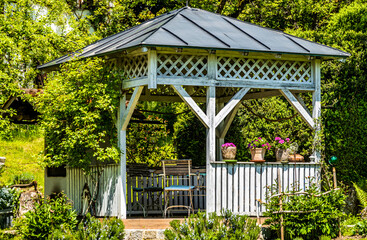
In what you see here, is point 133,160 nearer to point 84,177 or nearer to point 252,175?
point 84,177

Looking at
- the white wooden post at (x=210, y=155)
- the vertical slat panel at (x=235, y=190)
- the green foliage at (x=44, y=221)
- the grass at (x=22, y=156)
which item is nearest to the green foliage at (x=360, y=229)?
the vertical slat panel at (x=235, y=190)

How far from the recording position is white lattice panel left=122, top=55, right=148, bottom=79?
405 inches

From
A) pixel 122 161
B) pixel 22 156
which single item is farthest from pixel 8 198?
pixel 22 156

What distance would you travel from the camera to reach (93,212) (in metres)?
11.3

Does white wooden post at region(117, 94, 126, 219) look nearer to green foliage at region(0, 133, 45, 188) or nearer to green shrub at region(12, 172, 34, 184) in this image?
green shrub at region(12, 172, 34, 184)

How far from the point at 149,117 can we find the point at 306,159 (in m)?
4.84

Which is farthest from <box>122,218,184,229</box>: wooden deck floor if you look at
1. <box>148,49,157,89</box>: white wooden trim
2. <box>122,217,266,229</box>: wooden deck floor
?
<box>148,49,157,89</box>: white wooden trim

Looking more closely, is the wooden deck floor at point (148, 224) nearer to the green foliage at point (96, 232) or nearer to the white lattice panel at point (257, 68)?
the green foliage at point (96, 232)

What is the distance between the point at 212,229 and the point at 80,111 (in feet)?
11.9

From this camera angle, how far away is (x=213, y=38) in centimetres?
1034

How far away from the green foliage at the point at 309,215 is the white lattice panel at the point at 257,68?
237cm

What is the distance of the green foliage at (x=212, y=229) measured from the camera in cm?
823

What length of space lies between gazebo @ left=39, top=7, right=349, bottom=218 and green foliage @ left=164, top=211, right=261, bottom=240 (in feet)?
4.62

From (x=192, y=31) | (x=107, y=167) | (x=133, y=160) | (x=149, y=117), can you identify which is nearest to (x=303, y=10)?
(x=149, y=117)
